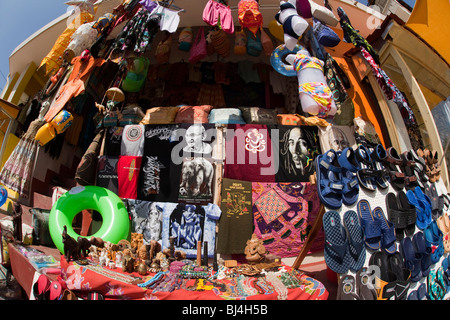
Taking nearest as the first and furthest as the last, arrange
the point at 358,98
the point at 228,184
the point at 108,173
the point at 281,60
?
the point at 228,184
the point at 108,173
the point at 281,60
the point at 358,98

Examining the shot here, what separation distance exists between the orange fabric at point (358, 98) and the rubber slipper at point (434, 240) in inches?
126

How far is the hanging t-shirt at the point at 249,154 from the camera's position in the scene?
244 inches

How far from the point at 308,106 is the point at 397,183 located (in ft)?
6.25

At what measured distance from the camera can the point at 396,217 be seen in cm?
410

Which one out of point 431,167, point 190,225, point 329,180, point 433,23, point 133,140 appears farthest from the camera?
point 433,23

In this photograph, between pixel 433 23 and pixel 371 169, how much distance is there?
5.15 meters

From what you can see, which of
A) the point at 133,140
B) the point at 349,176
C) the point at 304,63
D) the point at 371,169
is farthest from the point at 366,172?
the point at 133,140

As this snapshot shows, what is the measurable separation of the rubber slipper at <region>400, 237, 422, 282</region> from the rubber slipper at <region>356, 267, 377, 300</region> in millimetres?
770

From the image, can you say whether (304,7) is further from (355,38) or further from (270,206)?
(270,206)

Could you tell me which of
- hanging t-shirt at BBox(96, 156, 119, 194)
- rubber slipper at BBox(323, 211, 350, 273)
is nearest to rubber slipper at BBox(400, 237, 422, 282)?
rubber slipper at BBox(323, 211, 350, 273)

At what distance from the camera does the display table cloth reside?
3.38 metres

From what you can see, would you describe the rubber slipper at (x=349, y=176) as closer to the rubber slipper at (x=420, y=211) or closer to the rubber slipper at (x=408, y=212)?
the rubber slipper at (x=408, y=212)

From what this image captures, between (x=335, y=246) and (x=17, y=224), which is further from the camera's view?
(x=17, y=224)
